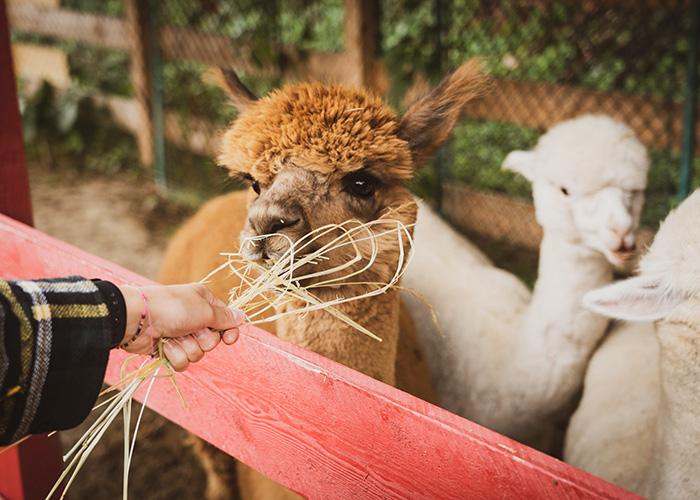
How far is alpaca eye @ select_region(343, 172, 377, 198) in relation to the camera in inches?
66.2

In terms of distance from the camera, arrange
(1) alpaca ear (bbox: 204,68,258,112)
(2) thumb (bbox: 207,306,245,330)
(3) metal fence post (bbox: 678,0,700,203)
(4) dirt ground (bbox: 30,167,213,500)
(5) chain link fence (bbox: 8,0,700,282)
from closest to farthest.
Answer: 1. (2) thumb (bbox: 207,306,245,330)
2. (1) alpaca ear (bbox: 204,68,258,112)
3. (4) dirt ground (bbox: 30,167,213,500)
4. (3) metal fence post (bbox: 678,0,700,203)
5. (5) chain link fence (bbox: 8,0,700,282)

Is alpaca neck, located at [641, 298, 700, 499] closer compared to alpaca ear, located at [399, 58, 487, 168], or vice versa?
alpaca neck, located at [641, 298, 700, 499]

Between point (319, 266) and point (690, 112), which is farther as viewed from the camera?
point (690, 112)

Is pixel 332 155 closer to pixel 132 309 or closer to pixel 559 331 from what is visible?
pixel 132 309

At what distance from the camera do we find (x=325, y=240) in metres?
1.65

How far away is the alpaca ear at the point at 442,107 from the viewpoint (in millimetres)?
1810

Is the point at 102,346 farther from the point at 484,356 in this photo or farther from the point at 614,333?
the point at 614,333

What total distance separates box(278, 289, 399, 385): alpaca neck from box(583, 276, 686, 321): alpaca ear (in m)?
0.61

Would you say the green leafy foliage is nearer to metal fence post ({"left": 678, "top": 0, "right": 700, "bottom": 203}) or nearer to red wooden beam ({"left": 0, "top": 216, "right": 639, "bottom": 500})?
metal fence post ({"left": 678, "top": 0, "right": 700, "bottom": 203})

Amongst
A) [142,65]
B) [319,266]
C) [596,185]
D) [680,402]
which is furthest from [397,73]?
[680,402]

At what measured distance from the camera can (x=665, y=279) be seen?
1.45 metres

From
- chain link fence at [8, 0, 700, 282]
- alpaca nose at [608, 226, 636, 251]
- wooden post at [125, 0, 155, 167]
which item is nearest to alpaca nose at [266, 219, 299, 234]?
alpaca nose at [608, 226, 636, 251]

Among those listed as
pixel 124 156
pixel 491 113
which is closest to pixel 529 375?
pixel 491 113

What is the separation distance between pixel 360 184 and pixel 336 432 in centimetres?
82
